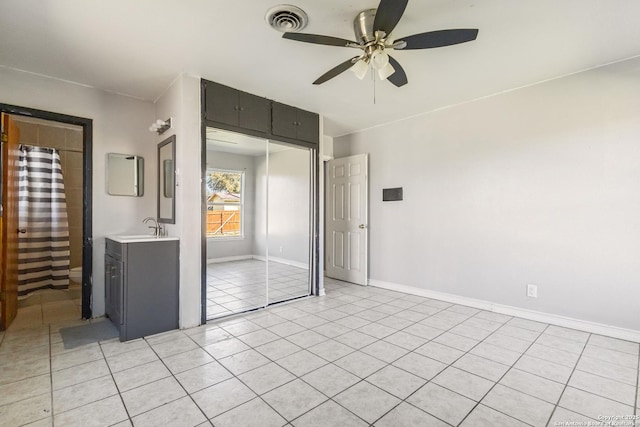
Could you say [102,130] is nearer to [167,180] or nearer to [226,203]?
[167,180]

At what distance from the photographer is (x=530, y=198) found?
323cm

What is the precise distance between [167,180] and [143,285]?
1.23 metres

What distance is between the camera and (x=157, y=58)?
2.66 metres

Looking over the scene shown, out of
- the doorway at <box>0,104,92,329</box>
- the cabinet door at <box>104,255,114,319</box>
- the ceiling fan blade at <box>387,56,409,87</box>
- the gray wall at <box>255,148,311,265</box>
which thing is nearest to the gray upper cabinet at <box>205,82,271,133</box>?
the gray wall at <box>255,148,311,265</box>

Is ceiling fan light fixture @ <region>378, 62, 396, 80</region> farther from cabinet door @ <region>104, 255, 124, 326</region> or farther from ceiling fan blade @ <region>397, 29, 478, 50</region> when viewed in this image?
cabinet door @ <region>104, 255, 124, 326</region>

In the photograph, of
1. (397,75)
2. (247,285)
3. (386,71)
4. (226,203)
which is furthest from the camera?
(247,285)

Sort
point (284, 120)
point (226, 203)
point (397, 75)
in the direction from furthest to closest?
1. point (226, 203)
2. point (284, 120)
3. point (397, 75)

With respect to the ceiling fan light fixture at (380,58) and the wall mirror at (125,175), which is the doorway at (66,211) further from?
the ceiling fan light fixture at (380,58)

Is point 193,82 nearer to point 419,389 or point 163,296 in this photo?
point 163,296

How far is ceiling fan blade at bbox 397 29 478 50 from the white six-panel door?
271cm

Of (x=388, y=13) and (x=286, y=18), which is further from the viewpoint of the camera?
(x=286, y=18)

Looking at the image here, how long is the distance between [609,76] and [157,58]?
166 inches

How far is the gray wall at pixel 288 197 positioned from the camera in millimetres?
4293

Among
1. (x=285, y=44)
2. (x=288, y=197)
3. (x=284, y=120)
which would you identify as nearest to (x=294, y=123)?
(x=284, y=120)
